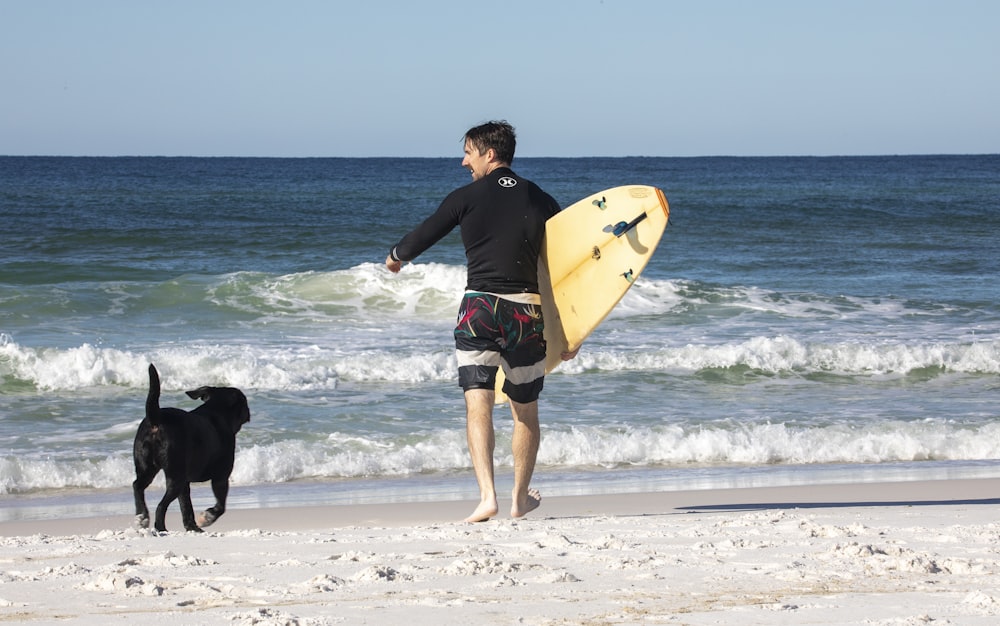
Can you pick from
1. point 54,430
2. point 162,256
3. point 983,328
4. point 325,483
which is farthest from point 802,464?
point 162,256

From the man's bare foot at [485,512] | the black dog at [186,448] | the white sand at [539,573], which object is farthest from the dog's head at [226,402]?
the man's bare foot at [485,512]

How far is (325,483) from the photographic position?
641cm

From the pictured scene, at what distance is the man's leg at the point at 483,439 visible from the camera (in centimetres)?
458

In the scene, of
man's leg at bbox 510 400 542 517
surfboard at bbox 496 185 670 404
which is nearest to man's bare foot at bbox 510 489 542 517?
man's leg at bbox 510 400 542 517

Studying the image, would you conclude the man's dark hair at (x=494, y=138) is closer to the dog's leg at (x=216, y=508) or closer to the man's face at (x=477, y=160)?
the man's face at (x=477, y=160)

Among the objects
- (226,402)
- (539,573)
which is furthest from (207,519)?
(539,573)

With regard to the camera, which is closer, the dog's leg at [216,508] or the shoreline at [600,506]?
the dog's leg at [216,508]

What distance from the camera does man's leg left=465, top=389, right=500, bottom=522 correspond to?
4.58 meters

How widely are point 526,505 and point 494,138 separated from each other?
1.56m

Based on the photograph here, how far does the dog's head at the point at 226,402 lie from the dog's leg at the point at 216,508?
0.27 metres

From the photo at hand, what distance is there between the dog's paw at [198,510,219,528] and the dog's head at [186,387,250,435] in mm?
409

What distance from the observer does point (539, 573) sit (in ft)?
11.8

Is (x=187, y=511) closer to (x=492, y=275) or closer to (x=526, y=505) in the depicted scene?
(x=526, y=505)

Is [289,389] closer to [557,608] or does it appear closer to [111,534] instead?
[111,534]
